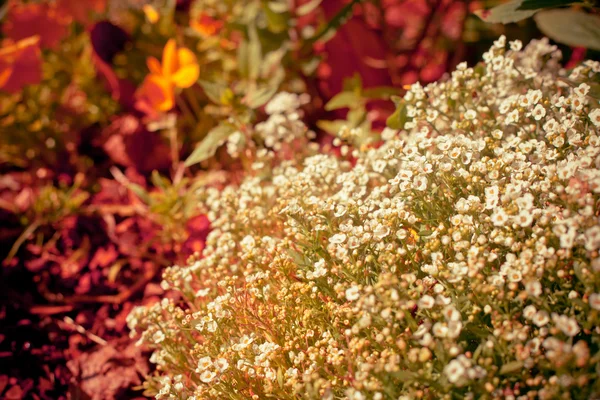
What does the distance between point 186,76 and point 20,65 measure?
1.98ft

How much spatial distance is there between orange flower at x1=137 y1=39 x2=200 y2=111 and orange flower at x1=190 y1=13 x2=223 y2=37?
0.63 ft

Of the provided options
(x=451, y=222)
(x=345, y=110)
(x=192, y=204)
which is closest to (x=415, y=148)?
(x=451, y=222)

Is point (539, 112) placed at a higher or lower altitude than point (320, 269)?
higher

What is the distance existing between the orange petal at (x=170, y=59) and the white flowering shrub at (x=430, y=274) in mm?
690

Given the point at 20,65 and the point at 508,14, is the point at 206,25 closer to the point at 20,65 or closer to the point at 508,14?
the point at 20,65

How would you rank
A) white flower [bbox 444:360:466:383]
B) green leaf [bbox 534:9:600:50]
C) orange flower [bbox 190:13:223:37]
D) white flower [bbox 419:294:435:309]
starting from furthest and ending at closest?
orange flower [bbox 190:13:223:37] → green leaf [bbox 534:9:600:50] → white flower [bbox 419:294:435:309] → white flower [bbox 444:360:466:383]

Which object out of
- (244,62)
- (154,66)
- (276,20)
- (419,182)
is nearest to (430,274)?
(419,182)

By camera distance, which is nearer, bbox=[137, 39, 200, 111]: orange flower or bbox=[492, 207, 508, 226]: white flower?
bbox=[492, 207, 508, 226]: white flower

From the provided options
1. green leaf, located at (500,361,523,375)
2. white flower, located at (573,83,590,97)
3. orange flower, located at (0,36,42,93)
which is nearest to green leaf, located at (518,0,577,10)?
white flower, located at (573,83,590,97)

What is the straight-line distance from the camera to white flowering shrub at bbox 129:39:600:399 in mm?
916

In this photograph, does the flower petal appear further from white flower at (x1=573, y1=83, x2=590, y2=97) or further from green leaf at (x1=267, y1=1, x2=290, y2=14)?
white flower at (x1=573, y1=83, x2=590, y2=97)

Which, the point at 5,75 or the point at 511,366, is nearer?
the point at 511,366

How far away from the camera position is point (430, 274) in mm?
1035

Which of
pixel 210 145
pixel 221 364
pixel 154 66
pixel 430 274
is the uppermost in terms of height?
pixel 154 66
